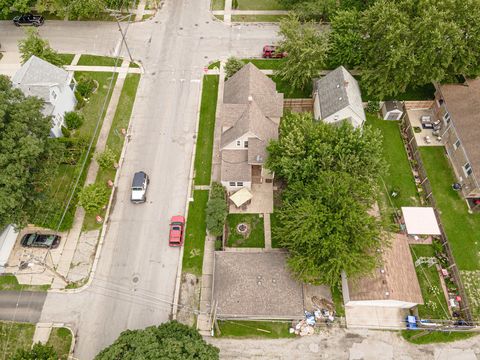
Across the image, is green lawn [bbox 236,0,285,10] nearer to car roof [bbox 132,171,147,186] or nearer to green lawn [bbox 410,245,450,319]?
car roof [bbox 132,171,147,186]

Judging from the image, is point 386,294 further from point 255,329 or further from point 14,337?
point 14,337

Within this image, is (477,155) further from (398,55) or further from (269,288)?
(269,288)

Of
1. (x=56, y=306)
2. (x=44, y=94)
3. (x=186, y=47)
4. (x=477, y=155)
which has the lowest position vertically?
(x=56, y=306)

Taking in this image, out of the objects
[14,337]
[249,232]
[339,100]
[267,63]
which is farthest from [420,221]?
[14,337]

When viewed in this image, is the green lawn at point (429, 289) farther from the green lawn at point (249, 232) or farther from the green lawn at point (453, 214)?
the green lawn at point (249, 232)

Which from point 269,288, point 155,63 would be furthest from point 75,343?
point 155,63

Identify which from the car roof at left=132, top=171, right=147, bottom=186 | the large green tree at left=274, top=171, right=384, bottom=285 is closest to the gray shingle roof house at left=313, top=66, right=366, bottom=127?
the large green tree at left=274, top=171, right=384, bottom=285

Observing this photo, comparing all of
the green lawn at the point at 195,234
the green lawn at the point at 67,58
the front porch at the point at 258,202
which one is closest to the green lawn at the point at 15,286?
the green lawn at the point at 195,234
